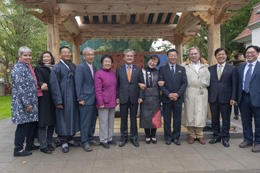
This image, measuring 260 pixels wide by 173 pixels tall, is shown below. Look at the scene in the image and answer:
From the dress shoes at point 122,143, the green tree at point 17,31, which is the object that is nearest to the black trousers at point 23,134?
the dress shoes at point 122,143

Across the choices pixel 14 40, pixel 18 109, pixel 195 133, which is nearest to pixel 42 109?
pixel 18 109

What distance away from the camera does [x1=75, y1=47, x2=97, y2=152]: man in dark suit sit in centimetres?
382

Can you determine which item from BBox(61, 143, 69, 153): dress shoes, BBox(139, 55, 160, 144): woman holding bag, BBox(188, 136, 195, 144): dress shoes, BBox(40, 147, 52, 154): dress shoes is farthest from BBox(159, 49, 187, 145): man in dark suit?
BBox(40, 147, 52, 154): dress shoes

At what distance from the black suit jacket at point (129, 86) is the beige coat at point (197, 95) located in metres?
1.06

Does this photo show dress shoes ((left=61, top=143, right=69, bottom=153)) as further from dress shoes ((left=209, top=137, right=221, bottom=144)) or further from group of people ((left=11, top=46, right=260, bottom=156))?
dress shoes ((left=209, top=137, right=221, bottom=144))

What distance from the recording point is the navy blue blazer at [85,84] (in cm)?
381

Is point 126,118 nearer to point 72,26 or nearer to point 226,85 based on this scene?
point 226,85

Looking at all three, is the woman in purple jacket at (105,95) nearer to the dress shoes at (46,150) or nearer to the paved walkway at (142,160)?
the paved walkway at (142,160)

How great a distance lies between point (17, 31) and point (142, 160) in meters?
21.8

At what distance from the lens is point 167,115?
13.7 ft

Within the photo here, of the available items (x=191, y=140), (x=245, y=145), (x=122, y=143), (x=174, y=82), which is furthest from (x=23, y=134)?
(x=245, y=145)

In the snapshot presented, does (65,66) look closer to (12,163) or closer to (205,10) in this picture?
(12,163)

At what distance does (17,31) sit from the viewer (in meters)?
20.3

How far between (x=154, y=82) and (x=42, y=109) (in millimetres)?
2303
